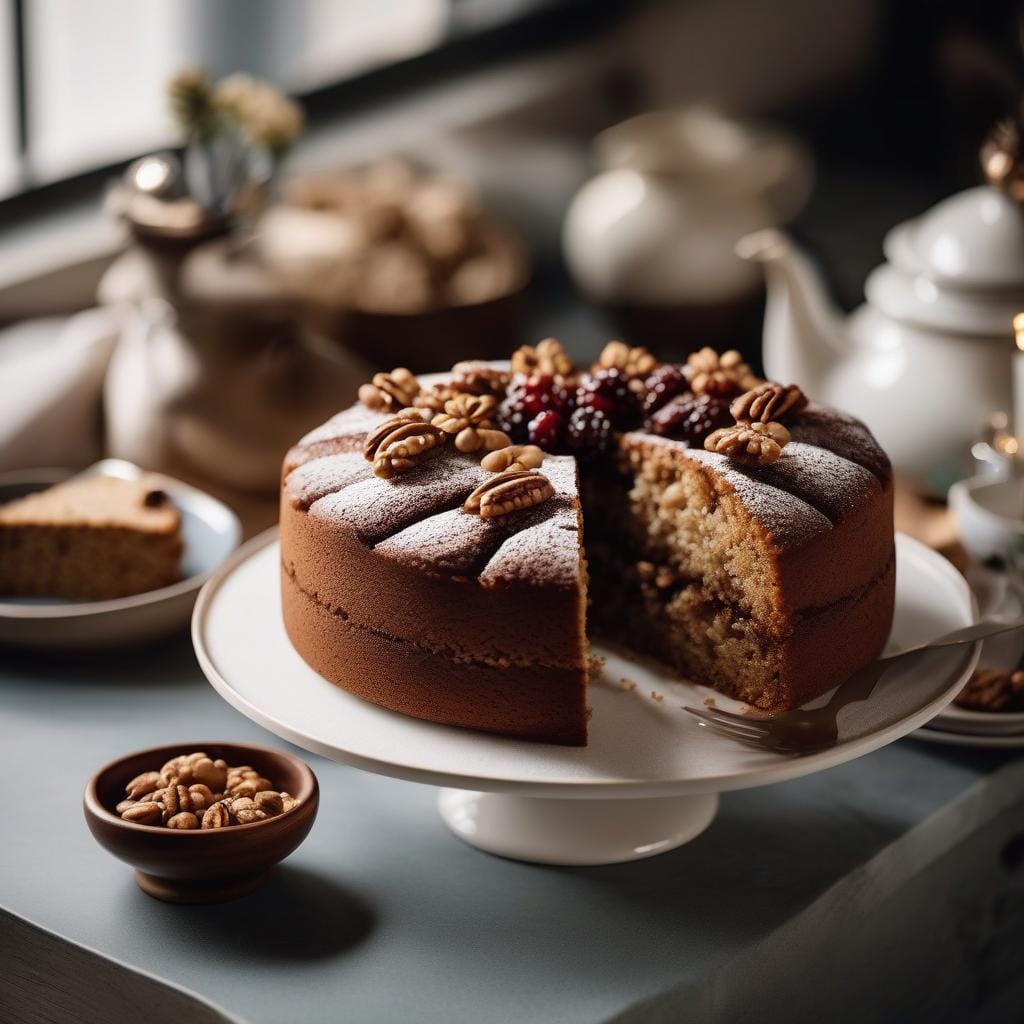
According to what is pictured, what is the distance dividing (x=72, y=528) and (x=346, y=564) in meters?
0.61

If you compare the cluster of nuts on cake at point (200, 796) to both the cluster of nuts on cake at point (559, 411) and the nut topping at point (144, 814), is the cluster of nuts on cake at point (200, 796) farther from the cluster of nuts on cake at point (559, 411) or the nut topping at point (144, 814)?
the cluster of nuts on cake at point (559, 411)

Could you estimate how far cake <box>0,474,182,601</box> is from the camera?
1.84 meters

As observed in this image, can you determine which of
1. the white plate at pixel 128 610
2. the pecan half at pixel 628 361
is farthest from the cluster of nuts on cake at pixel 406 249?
the pecan half at pixel 628 361

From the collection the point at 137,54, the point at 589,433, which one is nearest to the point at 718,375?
the point at 589,433

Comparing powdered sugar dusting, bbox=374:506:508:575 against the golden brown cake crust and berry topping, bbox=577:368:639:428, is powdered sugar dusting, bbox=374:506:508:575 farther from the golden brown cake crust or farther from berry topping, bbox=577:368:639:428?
berry topping, bbox=577:368:639:428

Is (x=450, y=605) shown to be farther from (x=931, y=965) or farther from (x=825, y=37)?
(x=825, y=37)

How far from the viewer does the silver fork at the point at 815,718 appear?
51.6 inches

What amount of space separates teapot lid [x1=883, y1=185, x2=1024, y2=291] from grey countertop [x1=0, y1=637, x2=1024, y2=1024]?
621 mm

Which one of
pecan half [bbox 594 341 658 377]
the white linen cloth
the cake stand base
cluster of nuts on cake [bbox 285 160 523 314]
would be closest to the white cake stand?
the cake stand base

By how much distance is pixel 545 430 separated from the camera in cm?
155

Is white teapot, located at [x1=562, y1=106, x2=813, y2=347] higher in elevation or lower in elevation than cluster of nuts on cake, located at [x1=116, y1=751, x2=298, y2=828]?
higher

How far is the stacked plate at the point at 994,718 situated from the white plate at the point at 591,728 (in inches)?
4.6

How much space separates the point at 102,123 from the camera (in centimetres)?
343

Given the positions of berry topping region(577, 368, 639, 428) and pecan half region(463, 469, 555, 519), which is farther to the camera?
berry topping region(577, 368, 639, 428)
